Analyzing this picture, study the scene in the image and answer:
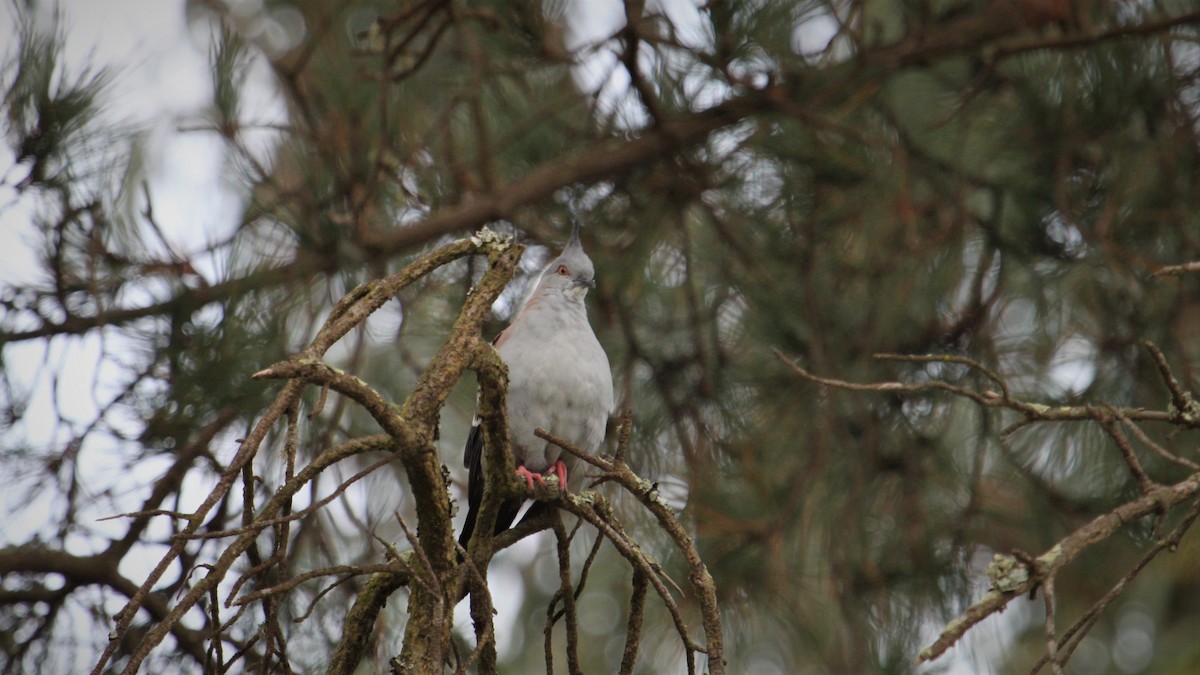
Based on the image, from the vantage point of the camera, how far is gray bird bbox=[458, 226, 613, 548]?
2953 millimetres

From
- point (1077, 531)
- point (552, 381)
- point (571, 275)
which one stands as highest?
point (571, 275)

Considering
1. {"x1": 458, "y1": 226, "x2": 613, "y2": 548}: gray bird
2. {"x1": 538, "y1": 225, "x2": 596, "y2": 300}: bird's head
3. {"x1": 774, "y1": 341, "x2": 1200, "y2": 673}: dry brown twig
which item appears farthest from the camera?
{"x1": 538, "y1": 225, "x2": 596, "y2": 300}: bird's head

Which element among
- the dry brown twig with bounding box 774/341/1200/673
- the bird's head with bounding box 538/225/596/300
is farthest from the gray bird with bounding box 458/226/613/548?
the dry brown twig with bounding box 774/341/1200/673

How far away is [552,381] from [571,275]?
0.39 meters

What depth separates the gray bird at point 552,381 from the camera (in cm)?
295

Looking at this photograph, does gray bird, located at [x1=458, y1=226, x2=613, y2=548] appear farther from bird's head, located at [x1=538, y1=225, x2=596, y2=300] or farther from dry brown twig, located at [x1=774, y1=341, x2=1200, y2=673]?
dry brown twig, located at [x1=774, y1=341, x2=1200, y2=673]

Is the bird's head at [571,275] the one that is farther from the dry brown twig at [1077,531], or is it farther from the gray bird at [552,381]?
the dry brown twig at [1077,531]

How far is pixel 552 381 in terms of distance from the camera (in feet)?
9.66

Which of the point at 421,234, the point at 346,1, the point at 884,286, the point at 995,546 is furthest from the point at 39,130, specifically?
the point at 995,546

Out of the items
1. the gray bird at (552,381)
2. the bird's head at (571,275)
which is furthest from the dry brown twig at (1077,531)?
the bird's head at (571,275)

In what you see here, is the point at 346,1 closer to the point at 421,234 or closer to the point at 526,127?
the point at 526,127

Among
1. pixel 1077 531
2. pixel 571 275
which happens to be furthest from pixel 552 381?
pixel 1077 531

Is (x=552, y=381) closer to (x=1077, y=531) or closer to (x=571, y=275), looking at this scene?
(x=571, y=275)

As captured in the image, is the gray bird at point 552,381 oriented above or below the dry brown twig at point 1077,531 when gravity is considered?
above
